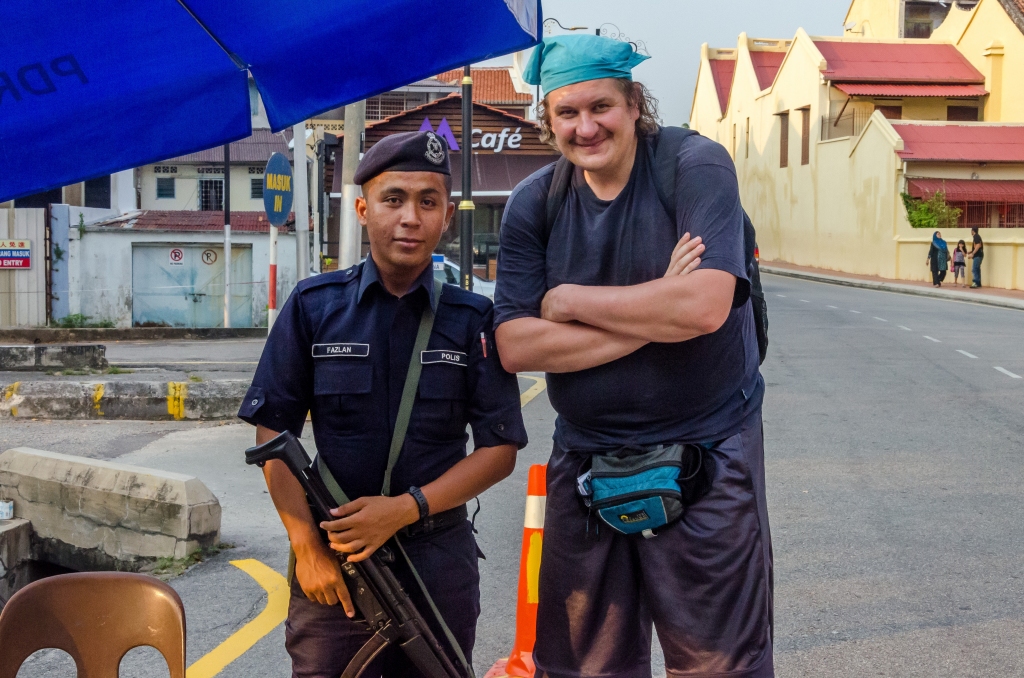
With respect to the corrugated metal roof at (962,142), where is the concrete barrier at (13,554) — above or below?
below

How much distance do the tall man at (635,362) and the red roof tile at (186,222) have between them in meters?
22.8

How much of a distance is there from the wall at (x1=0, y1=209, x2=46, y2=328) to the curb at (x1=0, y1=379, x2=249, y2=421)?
14.7 m

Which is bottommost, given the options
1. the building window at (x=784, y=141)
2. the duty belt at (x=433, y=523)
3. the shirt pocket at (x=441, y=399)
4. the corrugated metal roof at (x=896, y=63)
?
the duty belt at (x=433, y=523)

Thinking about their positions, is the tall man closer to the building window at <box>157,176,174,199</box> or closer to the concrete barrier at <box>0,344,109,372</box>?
the concrete barrier at <box>0,344,109,372</box>

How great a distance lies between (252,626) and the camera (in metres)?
4.72

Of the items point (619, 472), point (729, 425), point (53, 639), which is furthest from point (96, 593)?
point (729, 425)

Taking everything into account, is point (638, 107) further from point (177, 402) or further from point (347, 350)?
point (177, 402)

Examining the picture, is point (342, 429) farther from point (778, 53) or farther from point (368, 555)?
point (778, 53)

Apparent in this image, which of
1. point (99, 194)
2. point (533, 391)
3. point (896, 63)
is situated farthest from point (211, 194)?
point (533, 391)

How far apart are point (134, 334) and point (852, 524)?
1788cm

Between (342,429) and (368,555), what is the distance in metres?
0.33

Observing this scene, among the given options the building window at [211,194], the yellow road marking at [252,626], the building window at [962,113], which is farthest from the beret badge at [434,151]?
the building window at [211,194]

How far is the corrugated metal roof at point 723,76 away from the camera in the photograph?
5919 cm

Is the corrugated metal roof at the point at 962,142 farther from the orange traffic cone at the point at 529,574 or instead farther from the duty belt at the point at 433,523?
the duty belt at the point at 433,523
